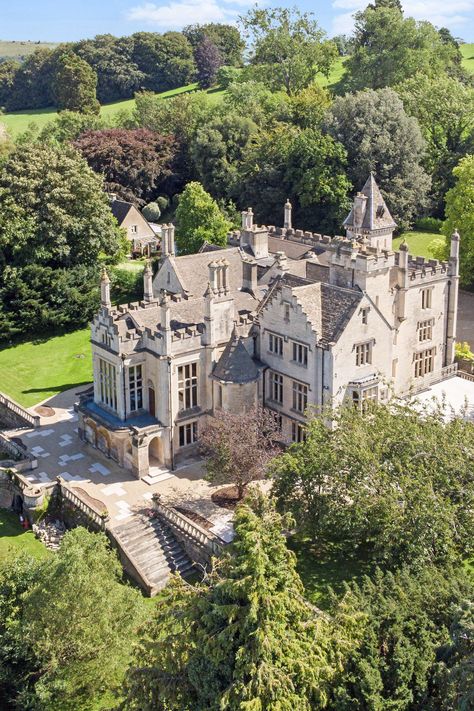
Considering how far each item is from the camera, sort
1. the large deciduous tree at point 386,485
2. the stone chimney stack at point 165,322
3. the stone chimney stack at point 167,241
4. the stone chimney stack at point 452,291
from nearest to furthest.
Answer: the large deciduous tree at point 386,485
the stone chimney stack at point 165,322
the stone chimney stack at point 452,291
the stone chimney stack at point 167,241

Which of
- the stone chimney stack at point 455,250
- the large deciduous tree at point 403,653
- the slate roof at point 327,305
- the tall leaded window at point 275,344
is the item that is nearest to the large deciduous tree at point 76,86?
the stone chimney stack at point 455,250

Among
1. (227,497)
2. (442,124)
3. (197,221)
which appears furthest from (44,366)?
(442,124)

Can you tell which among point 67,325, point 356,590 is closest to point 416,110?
point 67,325

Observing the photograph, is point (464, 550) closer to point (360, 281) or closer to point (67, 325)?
point (360, 281)

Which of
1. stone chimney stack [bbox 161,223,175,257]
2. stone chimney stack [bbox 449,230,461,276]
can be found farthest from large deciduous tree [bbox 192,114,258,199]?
stone chimney stack [bbox 449,230,461,276]

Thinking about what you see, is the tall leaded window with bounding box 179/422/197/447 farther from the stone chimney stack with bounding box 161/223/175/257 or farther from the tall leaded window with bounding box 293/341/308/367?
the stone chimney stack with bounding box 161/223/175/257

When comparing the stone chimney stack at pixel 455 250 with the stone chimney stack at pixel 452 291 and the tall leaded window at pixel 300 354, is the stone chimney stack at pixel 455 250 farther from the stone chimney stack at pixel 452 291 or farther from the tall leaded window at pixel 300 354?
the tall leaded window at pixel 300 354
